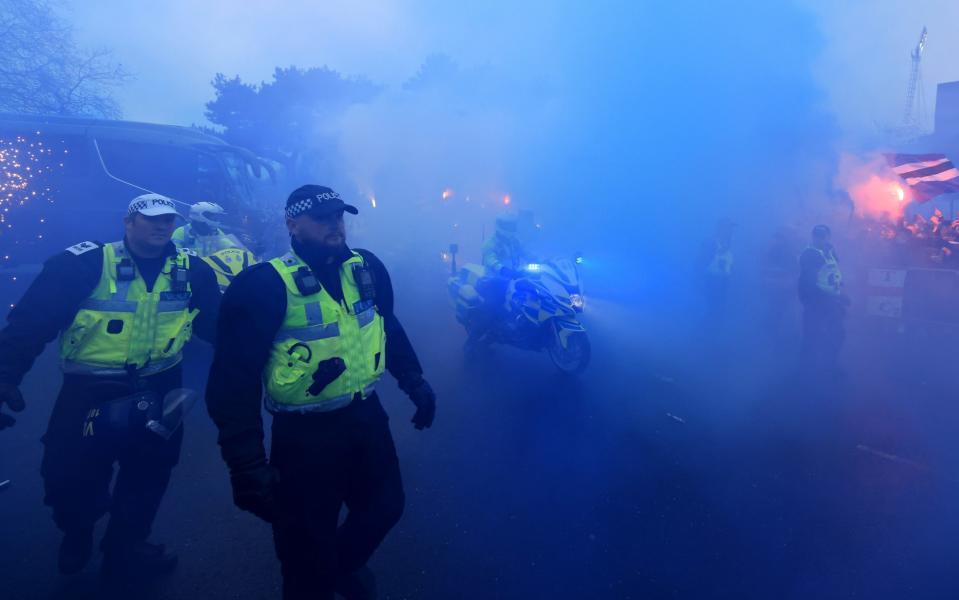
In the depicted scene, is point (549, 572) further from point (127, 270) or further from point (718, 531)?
point (127, 270)

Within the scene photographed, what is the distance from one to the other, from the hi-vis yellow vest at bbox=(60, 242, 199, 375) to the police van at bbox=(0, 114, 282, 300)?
18.0 feet

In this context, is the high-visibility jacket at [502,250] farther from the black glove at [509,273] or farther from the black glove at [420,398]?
the black glove at [420,398]

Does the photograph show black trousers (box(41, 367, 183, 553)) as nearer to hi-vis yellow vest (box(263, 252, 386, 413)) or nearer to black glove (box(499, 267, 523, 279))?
hi-vis yellow vest (box(263, 252, 386, 413))

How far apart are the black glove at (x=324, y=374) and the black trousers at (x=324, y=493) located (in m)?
0.17

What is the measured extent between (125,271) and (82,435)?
0.94 metres

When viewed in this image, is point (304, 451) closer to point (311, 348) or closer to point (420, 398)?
point (311, 348)

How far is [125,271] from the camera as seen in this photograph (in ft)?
9.09

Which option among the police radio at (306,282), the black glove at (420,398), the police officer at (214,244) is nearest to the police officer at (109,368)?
the police radio at (306,282)

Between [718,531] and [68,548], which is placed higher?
[68,548]

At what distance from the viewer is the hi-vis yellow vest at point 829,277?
21.0 feet

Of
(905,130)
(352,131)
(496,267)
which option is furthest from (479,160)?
(905,130)

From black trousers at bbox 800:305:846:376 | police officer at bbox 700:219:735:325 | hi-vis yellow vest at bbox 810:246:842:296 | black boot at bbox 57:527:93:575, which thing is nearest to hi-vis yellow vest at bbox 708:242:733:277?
police officer at bbox 700:219:735:325

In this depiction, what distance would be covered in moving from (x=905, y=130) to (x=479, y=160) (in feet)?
102

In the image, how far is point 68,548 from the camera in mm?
2787
